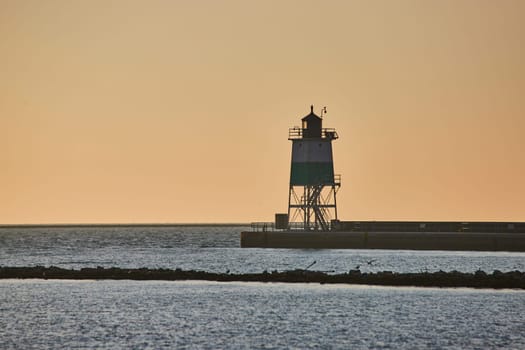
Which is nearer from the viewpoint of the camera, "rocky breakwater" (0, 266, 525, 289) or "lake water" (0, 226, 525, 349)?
"lake water" (0, 226, 525, 349)

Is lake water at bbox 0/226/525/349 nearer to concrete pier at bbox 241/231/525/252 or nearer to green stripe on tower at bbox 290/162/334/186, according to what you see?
concrete pier at bbox 241/231/525/252

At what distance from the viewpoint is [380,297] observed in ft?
195

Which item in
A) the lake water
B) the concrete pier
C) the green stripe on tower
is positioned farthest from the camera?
the green stripe on tower

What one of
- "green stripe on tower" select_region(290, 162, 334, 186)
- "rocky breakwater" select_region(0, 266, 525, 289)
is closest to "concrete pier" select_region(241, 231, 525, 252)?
"green stripe on tower" select_region(290, 162, 334, 186)

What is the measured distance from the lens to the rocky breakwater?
63812 millimetres

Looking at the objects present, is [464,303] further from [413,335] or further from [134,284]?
[134,284]

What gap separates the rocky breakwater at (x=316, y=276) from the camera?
63.8 m

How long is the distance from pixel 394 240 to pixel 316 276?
3567cm

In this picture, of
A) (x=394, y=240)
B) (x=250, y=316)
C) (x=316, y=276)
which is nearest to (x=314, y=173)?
(x=394, y=240)

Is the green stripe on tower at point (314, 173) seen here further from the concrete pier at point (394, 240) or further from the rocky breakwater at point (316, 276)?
the rocky breakwater at point (316, 276)

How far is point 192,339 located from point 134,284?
23626 millimetres

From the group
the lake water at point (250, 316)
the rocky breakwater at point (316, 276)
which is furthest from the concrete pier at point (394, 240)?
the lake water at point (250, 316)

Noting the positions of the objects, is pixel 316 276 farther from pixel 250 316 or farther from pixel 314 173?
pixel 314 173

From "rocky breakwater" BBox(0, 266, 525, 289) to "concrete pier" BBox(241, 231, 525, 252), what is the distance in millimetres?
30361
